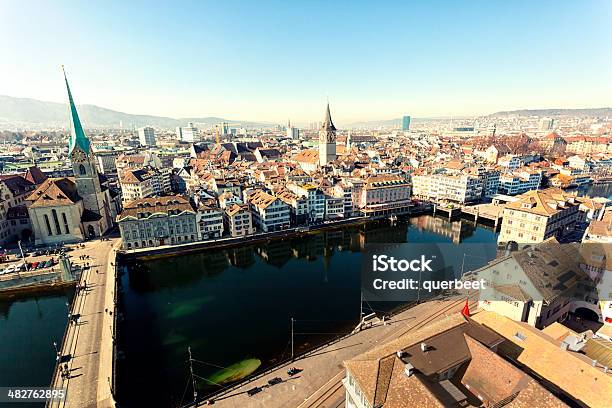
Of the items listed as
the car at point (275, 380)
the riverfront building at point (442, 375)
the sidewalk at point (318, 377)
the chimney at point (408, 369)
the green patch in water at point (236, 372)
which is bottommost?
the green patch in water at point (236, 372)

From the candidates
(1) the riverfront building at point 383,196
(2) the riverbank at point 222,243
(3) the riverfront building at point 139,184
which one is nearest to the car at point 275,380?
(2) the riverbank at point 222,243

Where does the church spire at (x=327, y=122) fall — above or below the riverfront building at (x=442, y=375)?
above

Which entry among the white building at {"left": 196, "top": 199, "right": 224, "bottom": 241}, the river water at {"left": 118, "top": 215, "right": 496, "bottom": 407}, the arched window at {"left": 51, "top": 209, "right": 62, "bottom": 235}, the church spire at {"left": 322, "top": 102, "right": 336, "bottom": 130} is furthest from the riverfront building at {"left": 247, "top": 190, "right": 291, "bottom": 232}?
the church spire at {"left": 322, "top": 102, "right": 336, "bottom": 130}

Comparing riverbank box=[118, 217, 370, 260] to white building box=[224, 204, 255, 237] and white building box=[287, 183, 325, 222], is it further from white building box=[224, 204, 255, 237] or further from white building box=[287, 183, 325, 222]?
white building box=[287, 183, 325, 222]

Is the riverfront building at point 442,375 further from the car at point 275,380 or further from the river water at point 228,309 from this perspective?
the river water at point 228,309

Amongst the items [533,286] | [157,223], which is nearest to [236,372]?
[533,286]

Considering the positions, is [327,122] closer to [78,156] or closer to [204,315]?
[78,156]

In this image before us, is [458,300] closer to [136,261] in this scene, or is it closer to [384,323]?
[384,323]
